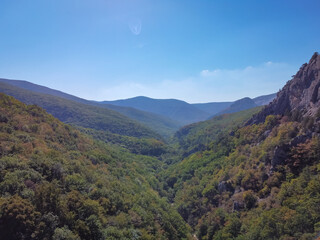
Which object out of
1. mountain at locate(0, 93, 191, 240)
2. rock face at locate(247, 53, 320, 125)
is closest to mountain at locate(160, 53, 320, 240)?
rock face at locate(247, 53, 320, 125)

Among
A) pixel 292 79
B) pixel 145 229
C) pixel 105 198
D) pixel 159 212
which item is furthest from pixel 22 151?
pixel 292 79

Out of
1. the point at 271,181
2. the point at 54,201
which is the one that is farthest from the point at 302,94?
the point at 54,201

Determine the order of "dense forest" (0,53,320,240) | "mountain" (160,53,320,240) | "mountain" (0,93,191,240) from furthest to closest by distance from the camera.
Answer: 1. "mountain" (160,53,320,240)
2. "dense forest" (0,53,320,240)
3. "mountain" (0,93,191,240)

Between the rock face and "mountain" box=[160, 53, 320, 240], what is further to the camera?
the rock face

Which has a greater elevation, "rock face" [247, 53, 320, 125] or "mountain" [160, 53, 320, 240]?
"rock face" [247, 53, 320, 125]

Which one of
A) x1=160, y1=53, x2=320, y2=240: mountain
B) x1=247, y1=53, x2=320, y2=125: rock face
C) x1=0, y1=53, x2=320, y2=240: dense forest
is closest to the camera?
x1=0, y1=53, x2=320, y2=240: dense forest

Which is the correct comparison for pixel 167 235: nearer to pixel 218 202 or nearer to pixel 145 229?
pixel 145 229

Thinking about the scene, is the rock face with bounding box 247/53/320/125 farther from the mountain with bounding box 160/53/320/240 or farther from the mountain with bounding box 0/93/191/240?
the mountain with bounding box 0/93/191/240
